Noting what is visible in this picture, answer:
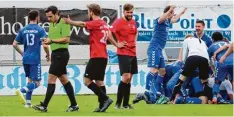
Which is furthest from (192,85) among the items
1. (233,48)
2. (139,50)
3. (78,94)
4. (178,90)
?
(139,50)

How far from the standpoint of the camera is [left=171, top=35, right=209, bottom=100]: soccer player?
18.7m

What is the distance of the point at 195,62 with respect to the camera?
18656 mm

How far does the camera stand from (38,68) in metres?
17.8

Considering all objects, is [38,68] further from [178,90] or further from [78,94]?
[78,94]

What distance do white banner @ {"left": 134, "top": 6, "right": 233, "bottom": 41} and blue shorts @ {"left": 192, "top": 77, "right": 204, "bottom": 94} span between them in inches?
253

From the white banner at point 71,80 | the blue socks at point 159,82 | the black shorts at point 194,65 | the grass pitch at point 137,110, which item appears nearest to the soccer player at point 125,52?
the grass pitch at point 137,110

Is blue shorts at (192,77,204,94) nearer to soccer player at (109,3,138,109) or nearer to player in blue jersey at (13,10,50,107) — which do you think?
soccer player at (109,3,138,109)

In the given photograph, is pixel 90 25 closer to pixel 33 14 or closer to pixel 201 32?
pixel 33 14

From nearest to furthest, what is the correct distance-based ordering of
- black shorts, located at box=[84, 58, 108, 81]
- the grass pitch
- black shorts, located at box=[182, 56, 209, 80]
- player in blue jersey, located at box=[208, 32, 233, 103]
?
the grass pitch
black shorts, located at box=[84, 58, 108, 81]
player in blue jersey, located at box=[208, 32, 233, 103]
black shorts, located at box=[182, 56, 209, 80]

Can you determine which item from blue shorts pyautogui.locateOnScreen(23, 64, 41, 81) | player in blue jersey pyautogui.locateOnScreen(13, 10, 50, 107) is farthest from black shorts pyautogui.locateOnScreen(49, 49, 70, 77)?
blue shorts pyautogui.locateOnScreen(23, 64, 41, 81)

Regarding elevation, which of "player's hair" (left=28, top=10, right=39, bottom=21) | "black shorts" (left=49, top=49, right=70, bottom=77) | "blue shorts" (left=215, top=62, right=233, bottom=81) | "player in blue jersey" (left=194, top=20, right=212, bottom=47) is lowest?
"blue shorts" (left=215, top=62, right=233, bottom=81)

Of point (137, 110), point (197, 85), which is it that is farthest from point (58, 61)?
point (197, 85)

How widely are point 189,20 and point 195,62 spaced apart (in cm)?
728

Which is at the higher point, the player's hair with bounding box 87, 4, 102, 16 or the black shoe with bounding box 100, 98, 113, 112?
the player's hair with bounding box 87, 4, 102, 16
